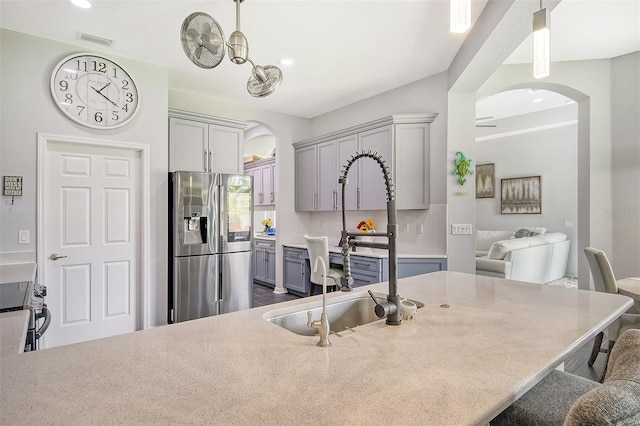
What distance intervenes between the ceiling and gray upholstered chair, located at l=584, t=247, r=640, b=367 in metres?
2.04

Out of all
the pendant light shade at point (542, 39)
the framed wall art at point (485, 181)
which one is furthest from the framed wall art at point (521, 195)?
the pendant light shade at point (542, 39)

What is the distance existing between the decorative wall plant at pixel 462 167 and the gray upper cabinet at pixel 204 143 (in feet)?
8.84

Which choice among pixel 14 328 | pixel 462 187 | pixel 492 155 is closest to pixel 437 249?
pixel 462 187

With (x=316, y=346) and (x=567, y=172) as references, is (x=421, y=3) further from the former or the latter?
(x=567, y=172)

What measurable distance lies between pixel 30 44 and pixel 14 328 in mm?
2969

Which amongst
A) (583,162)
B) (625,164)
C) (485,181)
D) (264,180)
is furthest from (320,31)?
(485,181)

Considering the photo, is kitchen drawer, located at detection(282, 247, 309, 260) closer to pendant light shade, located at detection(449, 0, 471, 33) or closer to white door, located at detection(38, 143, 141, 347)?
white door, located at detection(38, 143, 141, 347)

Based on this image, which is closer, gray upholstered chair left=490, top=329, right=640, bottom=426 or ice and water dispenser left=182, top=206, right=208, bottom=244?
gray upholstered chair left=490, top=329, right=640, bottom=426

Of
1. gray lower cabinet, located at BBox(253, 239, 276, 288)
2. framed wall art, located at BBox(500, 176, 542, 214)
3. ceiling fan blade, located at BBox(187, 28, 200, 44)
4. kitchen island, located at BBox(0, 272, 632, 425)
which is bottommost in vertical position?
gray lower cabinet, located at BBox(253, 239, 276, 288)

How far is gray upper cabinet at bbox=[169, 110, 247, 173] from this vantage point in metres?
3.92

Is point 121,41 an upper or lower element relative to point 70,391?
upper

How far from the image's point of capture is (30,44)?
116 inches

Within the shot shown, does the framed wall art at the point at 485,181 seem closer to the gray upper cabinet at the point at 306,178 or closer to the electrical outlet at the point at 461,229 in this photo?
the electrical outlet at the point at 461,229

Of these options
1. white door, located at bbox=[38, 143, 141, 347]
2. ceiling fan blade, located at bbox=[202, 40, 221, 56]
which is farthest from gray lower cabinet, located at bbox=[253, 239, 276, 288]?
ceiling fan blade, located at bbox=[202, 40, 221, 56]
